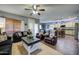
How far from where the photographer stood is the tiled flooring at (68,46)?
7.51ft

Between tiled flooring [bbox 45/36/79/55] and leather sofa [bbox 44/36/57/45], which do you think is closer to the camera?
tiled flooring [bbox 45/36/79/55]

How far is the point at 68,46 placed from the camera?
232cm

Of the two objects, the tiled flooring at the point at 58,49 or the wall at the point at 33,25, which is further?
the wall at the point at 33,25

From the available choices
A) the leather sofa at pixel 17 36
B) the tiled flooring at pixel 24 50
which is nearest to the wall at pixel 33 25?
the leather sofa at pixel 17 36

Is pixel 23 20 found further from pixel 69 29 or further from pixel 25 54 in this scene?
pixel 69 29

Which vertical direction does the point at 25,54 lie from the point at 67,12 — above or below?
below

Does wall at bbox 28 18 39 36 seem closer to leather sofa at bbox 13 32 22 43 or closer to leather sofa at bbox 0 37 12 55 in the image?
leather sofa at bbox 13 32 22 43

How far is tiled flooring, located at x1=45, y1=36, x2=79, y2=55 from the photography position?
7.51 ft

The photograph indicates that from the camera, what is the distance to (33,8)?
2.28m

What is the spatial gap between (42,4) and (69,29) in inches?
36.9

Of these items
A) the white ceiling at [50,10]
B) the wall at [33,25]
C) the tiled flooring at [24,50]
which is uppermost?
the white ceiling at [50,10]

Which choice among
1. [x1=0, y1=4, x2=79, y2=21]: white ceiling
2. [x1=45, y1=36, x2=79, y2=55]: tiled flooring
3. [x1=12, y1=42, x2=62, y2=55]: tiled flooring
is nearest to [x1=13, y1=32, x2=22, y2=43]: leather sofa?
[x1=12, y1=42, x2=62, y2=55]: tiled flooring

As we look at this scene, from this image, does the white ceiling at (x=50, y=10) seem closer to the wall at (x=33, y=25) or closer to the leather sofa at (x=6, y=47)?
the wall at (x=33, y=25)

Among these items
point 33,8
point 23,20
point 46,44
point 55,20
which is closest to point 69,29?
point 55,20
